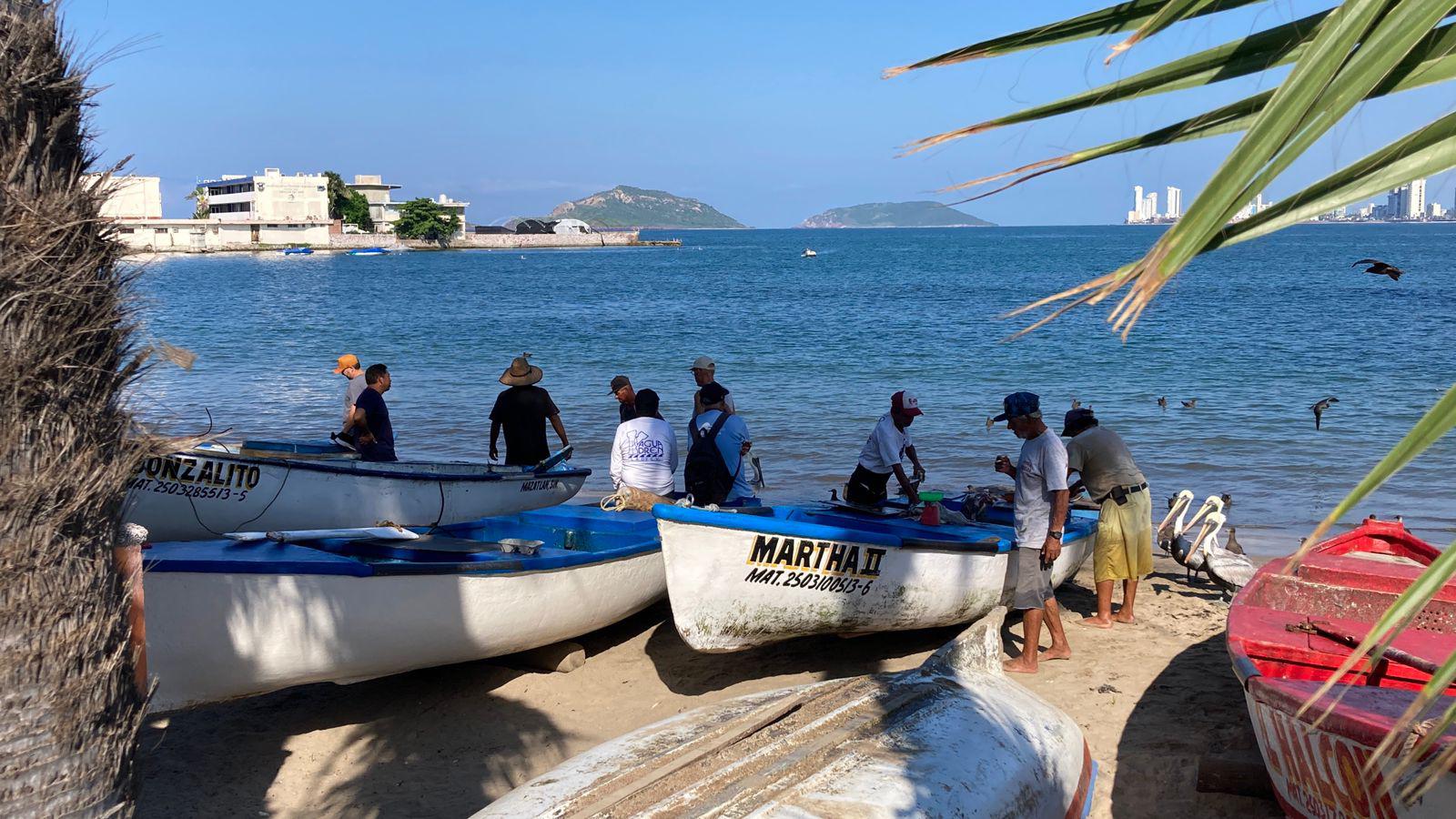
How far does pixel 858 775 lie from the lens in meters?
5.24

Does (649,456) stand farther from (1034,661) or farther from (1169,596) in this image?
(1169,596)

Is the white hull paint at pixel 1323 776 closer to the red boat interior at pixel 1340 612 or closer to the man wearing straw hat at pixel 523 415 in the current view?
the red boat interior at pixel 1340 612

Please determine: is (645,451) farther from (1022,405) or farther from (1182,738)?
(1182,738)

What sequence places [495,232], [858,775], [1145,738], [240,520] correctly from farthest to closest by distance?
[495,232] < [240,520] < [1145,738] < [858,775]

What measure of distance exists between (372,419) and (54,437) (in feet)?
28.0

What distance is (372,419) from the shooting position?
12.3 meters

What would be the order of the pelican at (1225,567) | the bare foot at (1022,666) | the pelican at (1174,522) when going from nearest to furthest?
the bare foot at (1022,666) < the pelican at (1225,567) < the pelican at (1174,522)

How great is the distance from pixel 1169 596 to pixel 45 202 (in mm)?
8984

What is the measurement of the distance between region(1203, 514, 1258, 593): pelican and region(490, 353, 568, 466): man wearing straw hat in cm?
619

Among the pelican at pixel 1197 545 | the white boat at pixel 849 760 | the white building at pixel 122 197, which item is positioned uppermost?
the white building at pixel 122 197

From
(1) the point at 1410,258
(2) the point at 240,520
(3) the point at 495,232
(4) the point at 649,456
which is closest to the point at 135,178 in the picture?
(4) the point at 649,456

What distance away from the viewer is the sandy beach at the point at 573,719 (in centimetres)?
674

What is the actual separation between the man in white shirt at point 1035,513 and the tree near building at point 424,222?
413 feet

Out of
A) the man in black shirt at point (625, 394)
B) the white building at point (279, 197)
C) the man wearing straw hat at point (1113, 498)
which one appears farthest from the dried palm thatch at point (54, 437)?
the white building at point (279, 197)
